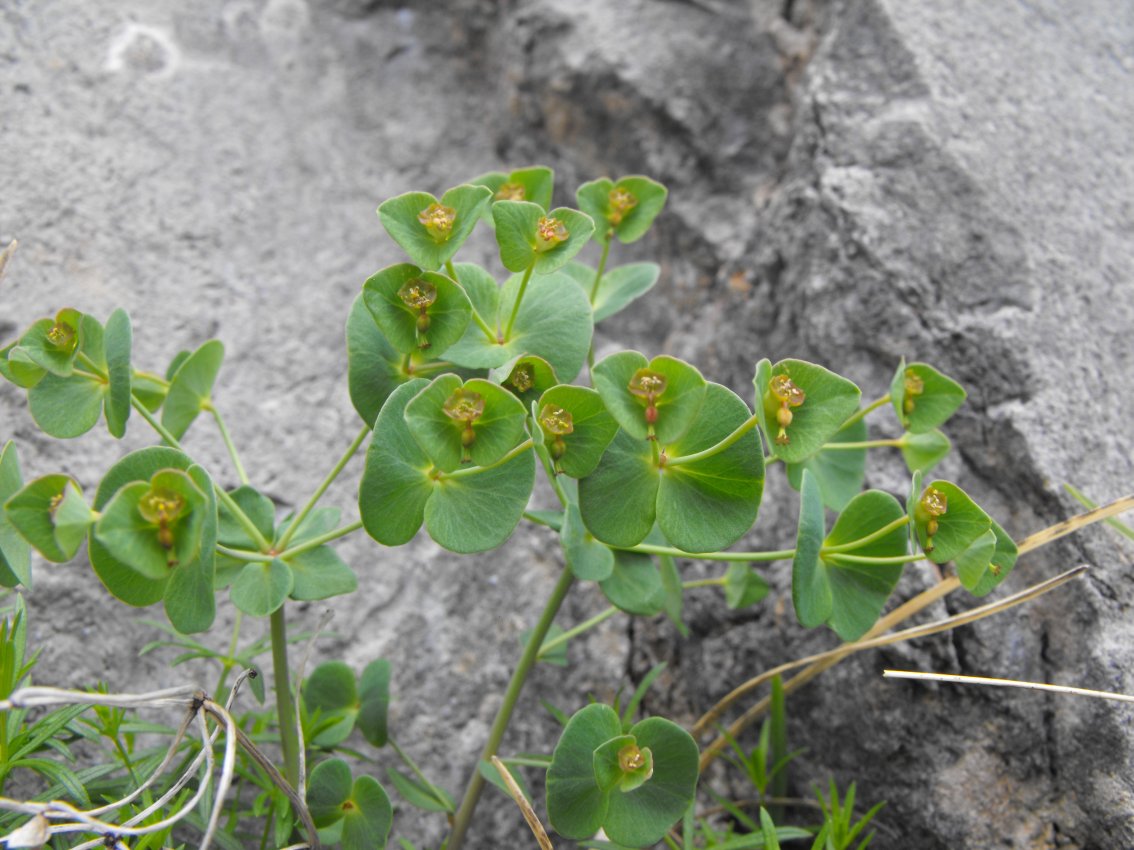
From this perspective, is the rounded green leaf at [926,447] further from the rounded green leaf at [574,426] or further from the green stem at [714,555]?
the rounded green leaf at [574,426]

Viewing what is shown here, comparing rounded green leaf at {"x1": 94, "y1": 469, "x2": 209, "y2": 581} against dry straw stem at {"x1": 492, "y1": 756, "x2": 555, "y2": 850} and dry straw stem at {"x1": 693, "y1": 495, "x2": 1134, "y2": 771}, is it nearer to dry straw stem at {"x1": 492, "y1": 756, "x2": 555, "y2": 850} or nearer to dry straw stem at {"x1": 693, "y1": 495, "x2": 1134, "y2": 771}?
dry straw stem at {"x1": 492, "y1": 756, "x2": 555, "y2": 850}

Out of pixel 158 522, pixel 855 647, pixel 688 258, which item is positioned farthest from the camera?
pixel 688 258

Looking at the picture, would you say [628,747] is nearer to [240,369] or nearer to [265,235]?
[240,369]

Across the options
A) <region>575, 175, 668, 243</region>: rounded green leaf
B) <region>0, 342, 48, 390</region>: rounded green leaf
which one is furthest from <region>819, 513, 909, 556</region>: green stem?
<region>0, 342, 48, 390</region>: rounded green leaf

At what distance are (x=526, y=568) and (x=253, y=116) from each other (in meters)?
1.05

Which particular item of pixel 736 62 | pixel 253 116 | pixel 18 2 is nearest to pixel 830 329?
pixel 736 62

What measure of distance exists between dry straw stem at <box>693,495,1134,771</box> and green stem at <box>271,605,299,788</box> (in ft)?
1.76

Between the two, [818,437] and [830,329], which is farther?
[830,329]

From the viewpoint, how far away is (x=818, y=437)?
0.89 m

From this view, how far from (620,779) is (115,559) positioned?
51 centimetres

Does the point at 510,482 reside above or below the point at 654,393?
below

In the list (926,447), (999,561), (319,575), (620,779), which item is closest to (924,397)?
(926,447)

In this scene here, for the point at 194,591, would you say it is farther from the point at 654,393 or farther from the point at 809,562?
the point at 809,562

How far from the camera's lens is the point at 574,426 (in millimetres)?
879
